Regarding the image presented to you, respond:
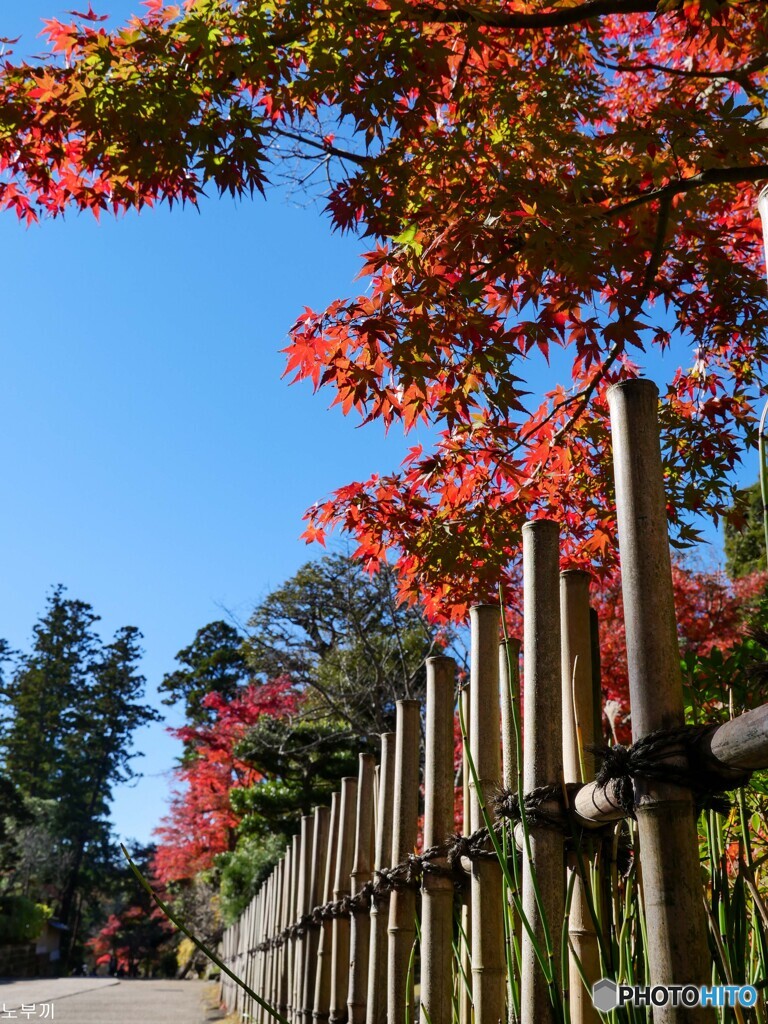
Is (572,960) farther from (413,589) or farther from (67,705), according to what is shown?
(67,705)

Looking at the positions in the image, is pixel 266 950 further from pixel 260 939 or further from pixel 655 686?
pixel 655 686

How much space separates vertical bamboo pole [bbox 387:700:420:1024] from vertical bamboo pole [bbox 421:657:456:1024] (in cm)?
30

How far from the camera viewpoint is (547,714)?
1861 millimetres

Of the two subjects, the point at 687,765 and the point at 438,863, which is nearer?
the point at 687,765

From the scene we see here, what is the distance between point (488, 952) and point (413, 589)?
2.16 meters

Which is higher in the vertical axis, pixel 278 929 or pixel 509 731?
pixel 509 731

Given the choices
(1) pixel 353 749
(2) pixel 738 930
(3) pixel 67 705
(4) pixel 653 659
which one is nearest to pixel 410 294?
(4) pixel 653 659

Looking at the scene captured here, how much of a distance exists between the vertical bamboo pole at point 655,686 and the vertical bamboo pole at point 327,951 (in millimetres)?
3673

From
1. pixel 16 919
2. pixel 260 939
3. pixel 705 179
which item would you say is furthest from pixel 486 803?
pixel 16 919

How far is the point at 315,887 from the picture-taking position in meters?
5.31

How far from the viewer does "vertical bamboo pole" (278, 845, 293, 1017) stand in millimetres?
6430

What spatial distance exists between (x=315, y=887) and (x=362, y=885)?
1490mm

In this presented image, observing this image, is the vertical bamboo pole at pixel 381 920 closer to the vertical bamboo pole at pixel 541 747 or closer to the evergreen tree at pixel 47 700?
the vertical bamboo pole at pixel 541 747

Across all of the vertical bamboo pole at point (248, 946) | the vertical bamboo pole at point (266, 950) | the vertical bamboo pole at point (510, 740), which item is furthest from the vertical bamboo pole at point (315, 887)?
the vertical bamboo pole at point (248, 946)
